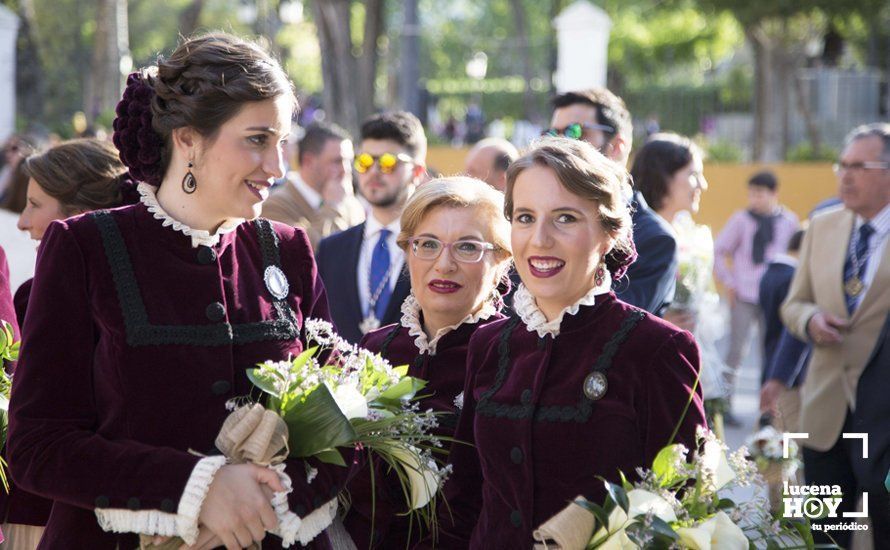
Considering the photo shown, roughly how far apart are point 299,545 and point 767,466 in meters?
4.14

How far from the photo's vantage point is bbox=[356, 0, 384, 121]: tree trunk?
63.8ft

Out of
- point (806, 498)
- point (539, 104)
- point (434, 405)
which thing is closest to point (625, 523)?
point (434, 405)

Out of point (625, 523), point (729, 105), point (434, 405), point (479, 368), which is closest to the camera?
point (625, 523)

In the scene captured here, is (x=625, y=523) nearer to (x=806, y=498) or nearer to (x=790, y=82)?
(x=806, y=498)

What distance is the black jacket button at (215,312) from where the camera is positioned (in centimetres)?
291

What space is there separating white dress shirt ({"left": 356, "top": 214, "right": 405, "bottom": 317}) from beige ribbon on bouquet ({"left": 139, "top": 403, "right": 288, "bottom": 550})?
316 centimetres

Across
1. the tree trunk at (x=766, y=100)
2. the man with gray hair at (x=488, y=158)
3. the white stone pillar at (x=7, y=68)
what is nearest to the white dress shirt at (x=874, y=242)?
the man with gray hair at (x=488, y=158)

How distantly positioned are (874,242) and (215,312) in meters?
4.52

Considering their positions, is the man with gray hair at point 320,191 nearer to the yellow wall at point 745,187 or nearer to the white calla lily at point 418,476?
the white calla lily at point 418,476

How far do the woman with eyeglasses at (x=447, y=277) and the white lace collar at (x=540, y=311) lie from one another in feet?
1.70

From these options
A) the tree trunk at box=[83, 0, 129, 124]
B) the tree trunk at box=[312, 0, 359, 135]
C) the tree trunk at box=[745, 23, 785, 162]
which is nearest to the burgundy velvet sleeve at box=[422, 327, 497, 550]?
the tree trunk at box=[312, 0, 359, 135]

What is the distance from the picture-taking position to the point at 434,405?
374cm

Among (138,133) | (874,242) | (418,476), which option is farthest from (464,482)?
(874,242)

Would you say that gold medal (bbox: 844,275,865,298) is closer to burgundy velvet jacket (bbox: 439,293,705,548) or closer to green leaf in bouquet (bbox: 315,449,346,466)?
burgundy velvet jacket (bbox: 439,293,705,548)
